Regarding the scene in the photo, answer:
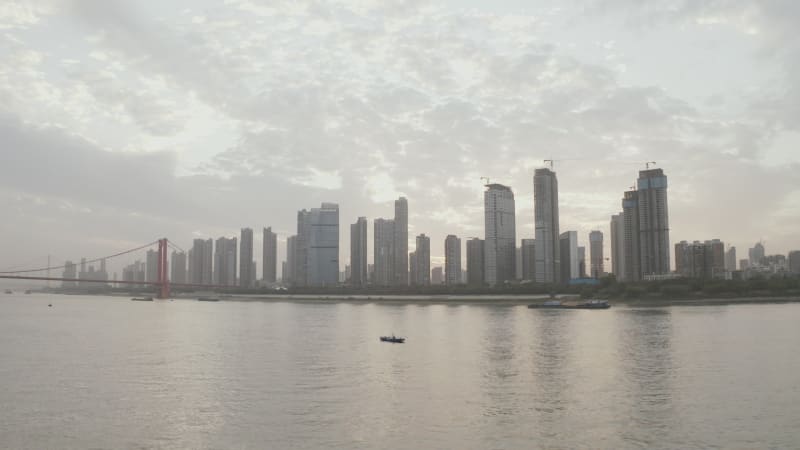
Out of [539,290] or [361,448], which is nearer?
[361,448]

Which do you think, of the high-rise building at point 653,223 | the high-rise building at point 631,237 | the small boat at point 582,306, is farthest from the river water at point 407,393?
the high-rise building at point 631,237

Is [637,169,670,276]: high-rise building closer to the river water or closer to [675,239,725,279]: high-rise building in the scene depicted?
[675,239,725,279]: high-rise building

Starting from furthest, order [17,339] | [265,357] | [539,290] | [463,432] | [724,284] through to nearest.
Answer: [539,290] → [724,284] → [17,339] → [265,357] → [463,432]

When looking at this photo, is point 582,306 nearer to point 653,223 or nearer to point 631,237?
point 653,223

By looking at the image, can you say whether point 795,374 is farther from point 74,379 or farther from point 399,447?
point 74,379

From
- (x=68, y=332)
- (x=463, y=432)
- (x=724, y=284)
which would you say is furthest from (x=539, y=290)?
(x=463, y=432)

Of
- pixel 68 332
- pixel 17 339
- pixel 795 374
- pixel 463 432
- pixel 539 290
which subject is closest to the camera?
pixel 463 432
